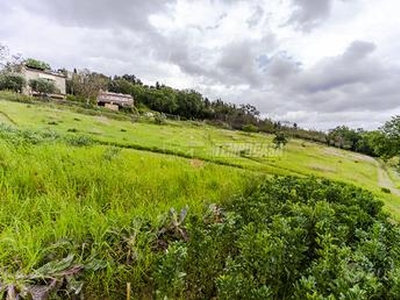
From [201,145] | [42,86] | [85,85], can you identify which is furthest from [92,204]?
[85,85]

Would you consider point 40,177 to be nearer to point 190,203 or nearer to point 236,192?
point 190,203

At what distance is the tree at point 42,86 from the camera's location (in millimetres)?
40688

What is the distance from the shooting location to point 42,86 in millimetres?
41969

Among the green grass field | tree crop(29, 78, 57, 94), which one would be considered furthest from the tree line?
the green grass field

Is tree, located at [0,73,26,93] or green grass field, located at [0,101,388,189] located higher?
tree, located at [0,73,26,93]

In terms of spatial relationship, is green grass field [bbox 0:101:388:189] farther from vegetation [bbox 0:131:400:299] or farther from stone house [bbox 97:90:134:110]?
stone house [bbox 97:90:134:110]

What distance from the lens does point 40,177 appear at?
10.6ft

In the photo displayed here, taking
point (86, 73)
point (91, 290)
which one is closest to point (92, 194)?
point (91, 290)

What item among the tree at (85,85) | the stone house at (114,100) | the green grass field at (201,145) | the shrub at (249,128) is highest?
the tree at (85,85)

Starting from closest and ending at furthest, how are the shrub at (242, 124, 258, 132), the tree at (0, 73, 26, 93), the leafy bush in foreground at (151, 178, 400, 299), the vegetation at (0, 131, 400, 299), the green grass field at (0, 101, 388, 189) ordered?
the leafy bush in foreground at (151, 178, 400, 299)
the vegetation at (0, 131, 400, 299)
the green grass field at (0, 101, 388, 189)
the tree at (0, 73, 26, 93)
the shrub at (242, 124, 258, 132)

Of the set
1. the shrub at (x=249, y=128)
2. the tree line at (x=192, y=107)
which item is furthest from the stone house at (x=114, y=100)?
the shrub at (x=249, y=128)

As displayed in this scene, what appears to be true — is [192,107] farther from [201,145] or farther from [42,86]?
[201,145]

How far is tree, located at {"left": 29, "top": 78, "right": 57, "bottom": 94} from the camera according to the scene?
40.7 m

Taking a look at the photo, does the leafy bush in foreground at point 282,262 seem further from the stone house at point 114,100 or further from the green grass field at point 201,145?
the stone house at point 114,100
